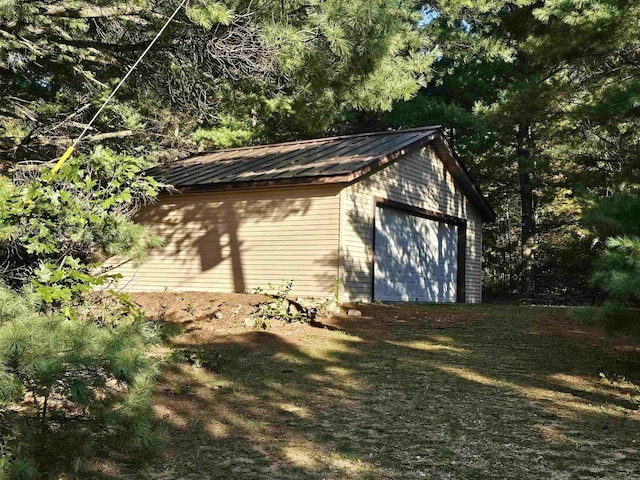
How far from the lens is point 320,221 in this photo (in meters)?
12.8

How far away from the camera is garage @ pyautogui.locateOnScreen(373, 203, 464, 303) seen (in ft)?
46.0

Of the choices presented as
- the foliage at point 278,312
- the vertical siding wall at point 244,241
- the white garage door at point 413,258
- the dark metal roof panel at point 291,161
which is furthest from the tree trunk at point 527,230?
the foliage at point 278,312

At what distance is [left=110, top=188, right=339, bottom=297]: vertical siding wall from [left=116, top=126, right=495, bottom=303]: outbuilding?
0.02 metres

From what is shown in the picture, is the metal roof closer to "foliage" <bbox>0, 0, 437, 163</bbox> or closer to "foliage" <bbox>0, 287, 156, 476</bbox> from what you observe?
"foliage" <bbox>0, 0, 437, 163</bbox>

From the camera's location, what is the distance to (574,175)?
21.2 meters

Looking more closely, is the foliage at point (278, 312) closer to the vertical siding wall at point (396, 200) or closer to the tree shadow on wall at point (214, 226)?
the vertical siding wall at point (396, 200)

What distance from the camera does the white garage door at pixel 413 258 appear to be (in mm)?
14016

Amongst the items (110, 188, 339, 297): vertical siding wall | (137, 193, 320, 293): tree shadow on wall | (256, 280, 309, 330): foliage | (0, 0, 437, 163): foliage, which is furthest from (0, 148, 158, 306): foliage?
(137, 193, 320, 293): tree shadow on wall

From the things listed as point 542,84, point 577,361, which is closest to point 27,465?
point 577,361

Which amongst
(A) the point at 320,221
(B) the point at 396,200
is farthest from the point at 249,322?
(B) the point at 396,200

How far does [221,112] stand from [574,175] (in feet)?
44.9

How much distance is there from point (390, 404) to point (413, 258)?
30.3 feet

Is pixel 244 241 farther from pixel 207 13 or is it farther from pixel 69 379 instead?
pixel 69 379

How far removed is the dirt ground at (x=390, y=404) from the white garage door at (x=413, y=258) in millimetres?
3540
